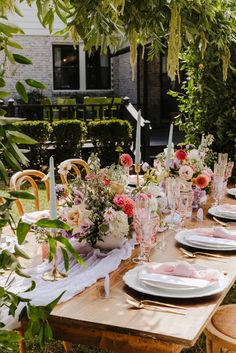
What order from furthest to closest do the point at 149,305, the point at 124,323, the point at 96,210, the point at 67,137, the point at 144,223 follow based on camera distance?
the point at 67,137 → the point at 96,210 → the point at 144,223 → the point at 149,305 → the point at 124,323

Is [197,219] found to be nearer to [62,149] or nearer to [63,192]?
[63,192]

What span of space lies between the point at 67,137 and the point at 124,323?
862cm

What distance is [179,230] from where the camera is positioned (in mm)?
2748

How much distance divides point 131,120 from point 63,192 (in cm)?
835

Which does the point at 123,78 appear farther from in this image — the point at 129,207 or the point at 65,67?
the point at 129,207

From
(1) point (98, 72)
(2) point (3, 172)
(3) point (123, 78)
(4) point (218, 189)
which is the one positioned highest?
(1) point (98, 72)

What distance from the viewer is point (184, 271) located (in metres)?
1.92

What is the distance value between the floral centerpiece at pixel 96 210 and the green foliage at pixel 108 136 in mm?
7700

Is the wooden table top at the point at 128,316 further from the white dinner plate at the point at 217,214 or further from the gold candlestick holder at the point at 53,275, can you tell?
the white dinner plate at the point at 217,214

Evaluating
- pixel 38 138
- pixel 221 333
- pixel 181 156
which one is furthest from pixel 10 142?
pixel 38 138

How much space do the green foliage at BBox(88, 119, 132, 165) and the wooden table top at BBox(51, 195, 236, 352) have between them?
326 inches

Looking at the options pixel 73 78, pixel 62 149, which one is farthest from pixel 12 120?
pixel 73 78

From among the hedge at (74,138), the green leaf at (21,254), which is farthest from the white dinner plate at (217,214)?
the hedge at (74,138)

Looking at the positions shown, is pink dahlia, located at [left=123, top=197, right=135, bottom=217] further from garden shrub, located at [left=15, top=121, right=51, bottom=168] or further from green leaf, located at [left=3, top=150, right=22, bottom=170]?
garden shrub, located at [left=15, top=121, right=51, bottom=168]
